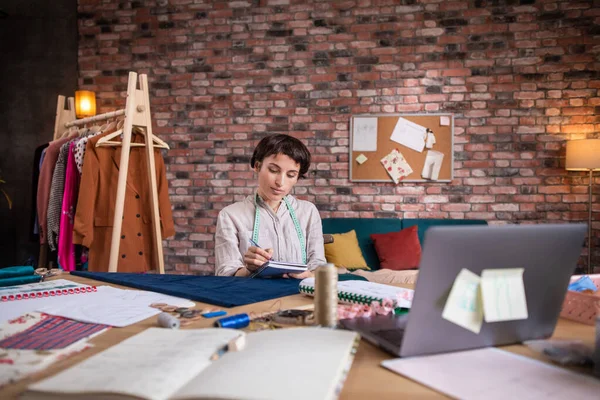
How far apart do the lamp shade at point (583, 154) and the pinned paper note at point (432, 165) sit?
3.39 ft

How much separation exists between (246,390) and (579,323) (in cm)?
92

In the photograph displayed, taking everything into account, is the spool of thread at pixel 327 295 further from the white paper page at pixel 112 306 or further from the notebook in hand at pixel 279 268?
the notebook in hand at pixel 279 268

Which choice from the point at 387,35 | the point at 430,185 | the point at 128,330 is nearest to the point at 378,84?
the point at 387,35

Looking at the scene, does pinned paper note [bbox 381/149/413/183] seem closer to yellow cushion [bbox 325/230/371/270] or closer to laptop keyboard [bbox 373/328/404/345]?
yellow cushion [bbox 325/230/371/270]

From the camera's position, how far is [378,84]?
167 inches

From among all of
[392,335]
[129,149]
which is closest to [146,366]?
[392,335]

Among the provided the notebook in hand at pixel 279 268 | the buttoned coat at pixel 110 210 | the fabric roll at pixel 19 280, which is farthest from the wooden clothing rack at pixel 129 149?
the notebook in hand at pixel 279 268

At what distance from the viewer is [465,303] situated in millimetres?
816

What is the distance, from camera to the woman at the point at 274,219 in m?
1.99

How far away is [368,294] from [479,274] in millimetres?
448

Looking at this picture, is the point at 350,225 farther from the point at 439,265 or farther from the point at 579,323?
the point at 439,265

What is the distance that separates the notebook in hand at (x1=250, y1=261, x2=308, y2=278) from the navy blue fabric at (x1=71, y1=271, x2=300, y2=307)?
1.2 inches

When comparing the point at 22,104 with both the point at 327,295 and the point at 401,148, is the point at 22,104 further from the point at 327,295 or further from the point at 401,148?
the point at 327,295

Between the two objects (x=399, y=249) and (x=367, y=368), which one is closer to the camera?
(x=367, y=368)
